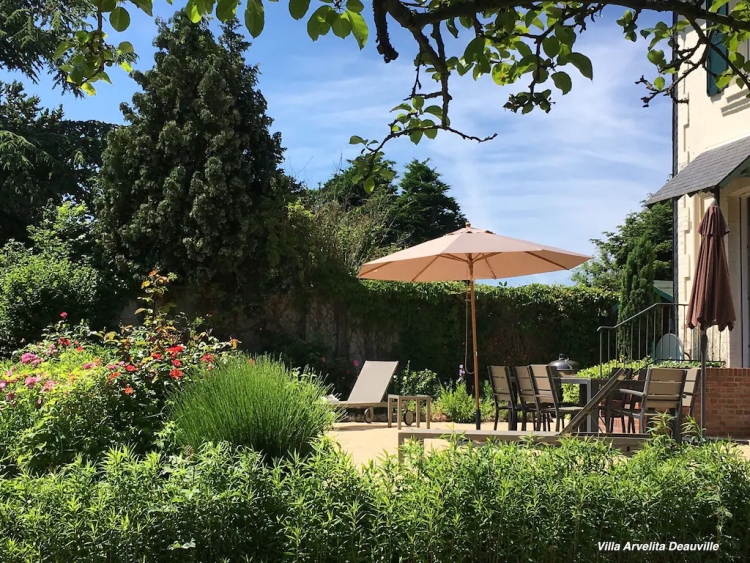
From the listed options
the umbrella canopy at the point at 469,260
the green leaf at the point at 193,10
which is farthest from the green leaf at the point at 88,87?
the umbrella canopy at the point at 469,260

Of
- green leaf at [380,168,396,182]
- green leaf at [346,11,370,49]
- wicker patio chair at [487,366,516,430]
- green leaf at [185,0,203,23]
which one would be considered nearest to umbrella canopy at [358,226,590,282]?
wicker patio chair at [487,366,516,430]

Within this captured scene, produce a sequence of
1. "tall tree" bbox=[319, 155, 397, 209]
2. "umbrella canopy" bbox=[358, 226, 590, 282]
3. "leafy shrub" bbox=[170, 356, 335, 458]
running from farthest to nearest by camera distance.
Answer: "tall tree" bbox=[319, 155, 397, 209], "umbrella canopy" bbox=[358, 226, 590, 282], "leafy shrub" bbox=[170, 356, 335, 458]

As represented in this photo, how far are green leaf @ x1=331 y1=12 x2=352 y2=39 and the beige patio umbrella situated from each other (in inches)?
155

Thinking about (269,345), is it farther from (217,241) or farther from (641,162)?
(641,162)

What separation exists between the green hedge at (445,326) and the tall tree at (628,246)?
1247 centimetres

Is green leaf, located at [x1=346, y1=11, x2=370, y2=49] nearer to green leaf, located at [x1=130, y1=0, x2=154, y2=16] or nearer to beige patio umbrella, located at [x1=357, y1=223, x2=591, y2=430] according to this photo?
green leaf, located at [x1=130, y1=0, x2=154, y2=16]

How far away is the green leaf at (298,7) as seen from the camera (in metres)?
2.63

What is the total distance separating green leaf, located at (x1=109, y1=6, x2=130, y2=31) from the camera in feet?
9.64

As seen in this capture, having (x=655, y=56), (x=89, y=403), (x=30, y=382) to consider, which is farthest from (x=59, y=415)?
(x=655, y=56)

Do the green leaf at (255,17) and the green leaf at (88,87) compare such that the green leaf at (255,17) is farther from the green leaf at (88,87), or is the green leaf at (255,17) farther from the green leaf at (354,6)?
the green leaf at (88,87)

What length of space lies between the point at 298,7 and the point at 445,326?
10455 mm

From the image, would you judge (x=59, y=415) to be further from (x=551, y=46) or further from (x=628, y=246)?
(x=628, y=246)

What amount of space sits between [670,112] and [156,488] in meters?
9.93

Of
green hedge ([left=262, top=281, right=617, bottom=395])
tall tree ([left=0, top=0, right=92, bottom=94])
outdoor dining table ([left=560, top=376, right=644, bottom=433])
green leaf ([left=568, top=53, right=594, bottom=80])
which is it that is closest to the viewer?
green leaf ([left=568, top=53, right=594, bottom=80])
